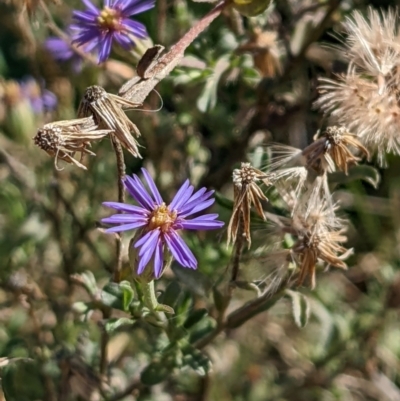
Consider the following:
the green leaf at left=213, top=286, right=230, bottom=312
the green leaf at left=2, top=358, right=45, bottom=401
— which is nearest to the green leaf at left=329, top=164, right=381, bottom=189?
the green leaf at left=213, top=286, right=230, bottom=312

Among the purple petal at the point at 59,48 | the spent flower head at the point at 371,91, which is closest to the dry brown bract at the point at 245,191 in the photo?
the spent flower head at the point at 371,91

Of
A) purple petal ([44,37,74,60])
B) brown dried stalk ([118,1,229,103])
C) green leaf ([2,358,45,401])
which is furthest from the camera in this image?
purple petal ([44,37,74,60])

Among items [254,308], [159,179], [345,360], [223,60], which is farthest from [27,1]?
[345,360]

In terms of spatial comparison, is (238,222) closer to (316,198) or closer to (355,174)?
(316,198)

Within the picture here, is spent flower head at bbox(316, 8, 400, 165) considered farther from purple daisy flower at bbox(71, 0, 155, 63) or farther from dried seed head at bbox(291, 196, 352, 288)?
purple daisy flower at bbox(71, 0, 155, 63)

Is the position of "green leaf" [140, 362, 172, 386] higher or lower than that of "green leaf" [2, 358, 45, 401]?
higher

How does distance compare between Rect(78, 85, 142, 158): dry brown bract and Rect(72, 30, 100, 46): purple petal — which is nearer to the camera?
Rect(78, 85, 142, 158): dry brown bract
